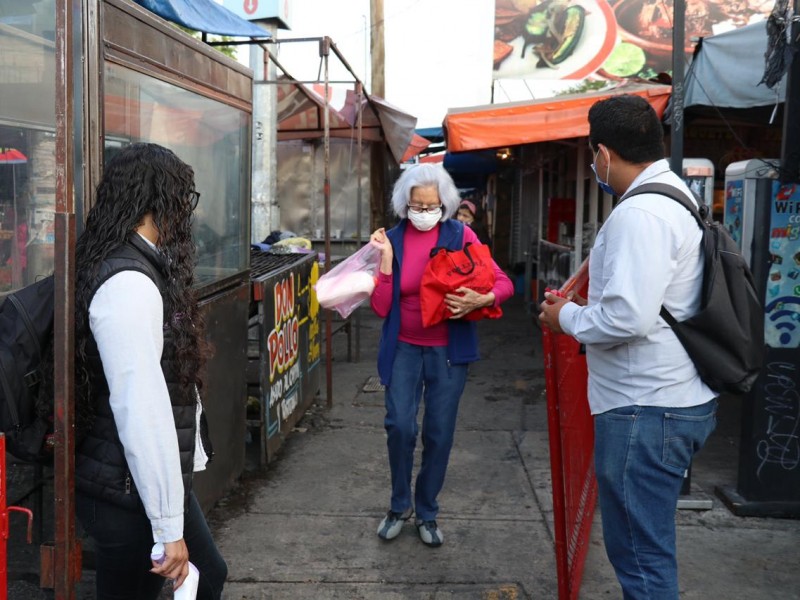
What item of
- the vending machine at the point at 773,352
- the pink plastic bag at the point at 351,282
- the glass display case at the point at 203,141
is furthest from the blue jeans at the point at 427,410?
the vending machine at the point at 773,352

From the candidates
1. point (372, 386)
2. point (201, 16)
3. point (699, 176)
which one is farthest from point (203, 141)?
point (372, 386)

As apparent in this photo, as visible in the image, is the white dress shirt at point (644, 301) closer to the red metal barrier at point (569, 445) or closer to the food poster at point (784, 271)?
the red metal barrier at point (569, 445)

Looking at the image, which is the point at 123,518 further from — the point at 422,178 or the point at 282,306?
the point at 282,306

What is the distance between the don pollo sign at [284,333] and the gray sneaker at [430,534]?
1552 millimetres

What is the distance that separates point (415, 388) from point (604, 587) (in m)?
A: 1.25

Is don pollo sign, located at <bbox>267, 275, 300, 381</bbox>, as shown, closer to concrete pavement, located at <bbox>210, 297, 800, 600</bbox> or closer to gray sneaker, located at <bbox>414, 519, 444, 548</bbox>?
concrete pavement, located at <bbox>210, 297, 800, 600</bbox>

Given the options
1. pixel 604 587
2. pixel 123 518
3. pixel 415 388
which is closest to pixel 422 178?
pixel 415 388

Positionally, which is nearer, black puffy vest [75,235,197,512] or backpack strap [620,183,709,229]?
black puffy vest [75,235,197,512]

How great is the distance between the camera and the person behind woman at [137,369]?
6.34ft

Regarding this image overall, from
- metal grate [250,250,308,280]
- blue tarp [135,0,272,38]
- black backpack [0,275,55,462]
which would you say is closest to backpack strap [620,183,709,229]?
black backpack [0,275,55,462]

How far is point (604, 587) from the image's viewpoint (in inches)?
146

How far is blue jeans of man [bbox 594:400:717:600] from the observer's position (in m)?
2.52

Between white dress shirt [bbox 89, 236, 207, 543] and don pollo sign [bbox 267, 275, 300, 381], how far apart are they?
10.4ft

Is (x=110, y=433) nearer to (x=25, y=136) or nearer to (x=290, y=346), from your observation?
(x=25, y=136)
